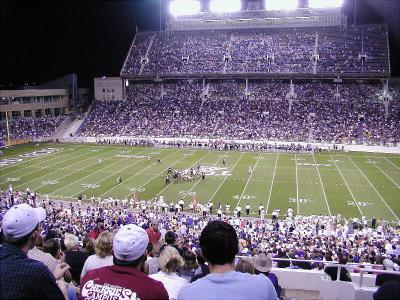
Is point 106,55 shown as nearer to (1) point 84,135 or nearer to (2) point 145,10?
(2) point 145,10

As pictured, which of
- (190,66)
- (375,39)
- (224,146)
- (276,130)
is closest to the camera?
(224,146)

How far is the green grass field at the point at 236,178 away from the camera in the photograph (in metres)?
25.1

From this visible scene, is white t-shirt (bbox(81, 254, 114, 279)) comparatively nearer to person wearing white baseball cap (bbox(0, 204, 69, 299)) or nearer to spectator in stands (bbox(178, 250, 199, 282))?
spectator in stands (bbox(178, 250, 199, 282))

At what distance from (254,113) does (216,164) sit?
2052 centimetres

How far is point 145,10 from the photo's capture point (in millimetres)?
68500

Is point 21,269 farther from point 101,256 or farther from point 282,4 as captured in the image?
point 282,4

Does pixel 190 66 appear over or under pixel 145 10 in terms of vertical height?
under

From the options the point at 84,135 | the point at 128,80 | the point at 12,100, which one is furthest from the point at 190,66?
the point at 12,100

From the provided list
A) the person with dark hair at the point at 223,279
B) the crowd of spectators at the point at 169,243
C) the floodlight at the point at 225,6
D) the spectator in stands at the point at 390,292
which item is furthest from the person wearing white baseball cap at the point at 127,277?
the floodlight at the point at 225,6

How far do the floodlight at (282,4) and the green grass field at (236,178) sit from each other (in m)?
33.2

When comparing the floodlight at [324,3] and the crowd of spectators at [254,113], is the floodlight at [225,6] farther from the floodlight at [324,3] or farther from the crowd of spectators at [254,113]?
the crowd of spectators at [254,113]

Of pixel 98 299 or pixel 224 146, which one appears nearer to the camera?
pixel 98 299

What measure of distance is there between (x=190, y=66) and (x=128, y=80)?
35.0 feet

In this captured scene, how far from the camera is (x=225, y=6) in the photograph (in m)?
67.8
